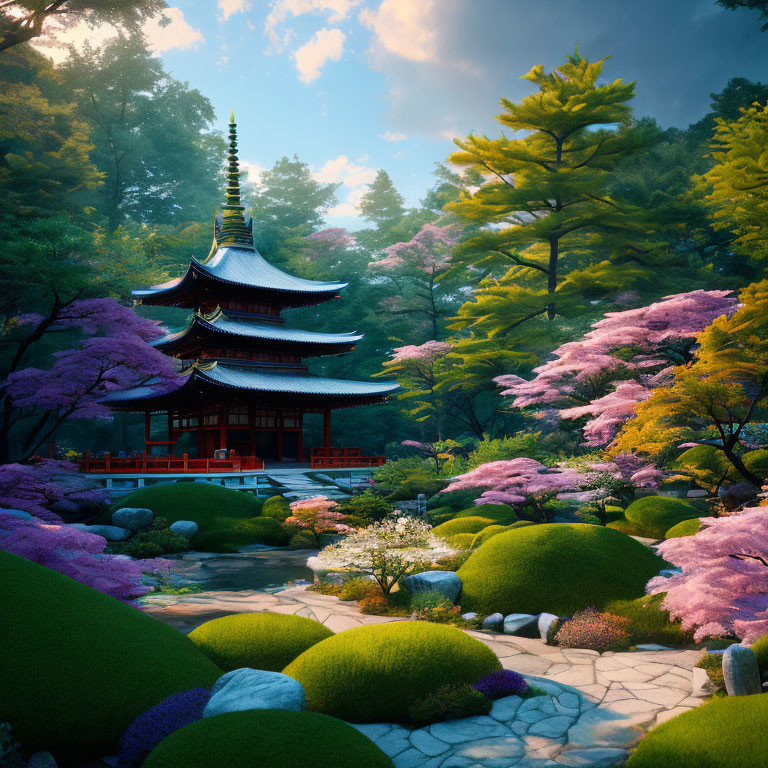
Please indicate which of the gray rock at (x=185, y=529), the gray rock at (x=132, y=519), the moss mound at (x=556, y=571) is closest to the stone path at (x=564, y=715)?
the moss mound at (x=556, y=571)

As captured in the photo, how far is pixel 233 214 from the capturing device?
30469 millimetres

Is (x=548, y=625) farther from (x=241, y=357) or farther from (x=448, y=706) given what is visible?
(x=241, y=357)

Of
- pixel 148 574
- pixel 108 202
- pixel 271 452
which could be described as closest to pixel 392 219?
pixel 108 202

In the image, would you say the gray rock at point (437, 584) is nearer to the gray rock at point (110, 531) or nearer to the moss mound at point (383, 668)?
the moss mound at point (383, 668)

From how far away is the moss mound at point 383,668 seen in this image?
5.68m

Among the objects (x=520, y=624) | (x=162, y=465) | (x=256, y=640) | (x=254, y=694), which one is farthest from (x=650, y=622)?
(x=162, y=465)

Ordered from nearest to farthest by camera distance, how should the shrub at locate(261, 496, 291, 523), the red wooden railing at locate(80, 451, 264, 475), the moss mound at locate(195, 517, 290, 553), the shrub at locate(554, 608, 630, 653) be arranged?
1. the shrub at locate(554, 608, 630, 653)
2. the moss mound at locate(195, 517, 290, 553)
3. the shrub at locate(261, 496, 291, 523)
4. the red wooden railing at locate(80, 451, 264, 475)

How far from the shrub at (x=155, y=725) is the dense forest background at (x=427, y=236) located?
519 inches

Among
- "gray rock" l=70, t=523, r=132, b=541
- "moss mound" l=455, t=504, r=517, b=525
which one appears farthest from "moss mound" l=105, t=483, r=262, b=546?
"moss mound" l=455, t=504, r=517, b=525

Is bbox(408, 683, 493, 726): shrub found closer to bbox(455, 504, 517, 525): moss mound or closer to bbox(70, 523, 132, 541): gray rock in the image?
bbox(455, 504, 517, 525): moss mound

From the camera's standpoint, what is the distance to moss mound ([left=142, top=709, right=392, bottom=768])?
3.77 meters

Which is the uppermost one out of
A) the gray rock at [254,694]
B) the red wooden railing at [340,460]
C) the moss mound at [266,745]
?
the red wooden railing at [340,460]

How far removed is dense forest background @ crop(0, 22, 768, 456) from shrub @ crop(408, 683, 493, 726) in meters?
13.9

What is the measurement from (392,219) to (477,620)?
4439 cm
